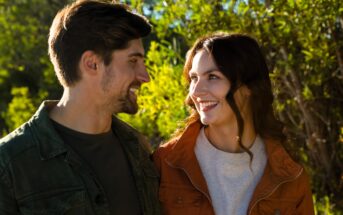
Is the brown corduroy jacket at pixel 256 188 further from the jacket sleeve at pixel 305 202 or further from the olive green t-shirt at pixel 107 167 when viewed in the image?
the olive green t-shirt at pixel 107 167

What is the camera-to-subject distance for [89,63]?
2629 mm

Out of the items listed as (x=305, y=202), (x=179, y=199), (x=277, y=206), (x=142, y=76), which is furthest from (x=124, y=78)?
(x=305, y=202)

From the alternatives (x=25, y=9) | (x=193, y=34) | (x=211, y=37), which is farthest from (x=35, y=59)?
(x=211, y=37)

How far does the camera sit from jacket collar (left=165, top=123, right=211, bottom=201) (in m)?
2.84

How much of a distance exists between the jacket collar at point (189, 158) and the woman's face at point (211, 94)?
0.56 ft

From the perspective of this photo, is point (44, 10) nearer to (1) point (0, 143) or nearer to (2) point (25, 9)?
(2) point (25, 9)

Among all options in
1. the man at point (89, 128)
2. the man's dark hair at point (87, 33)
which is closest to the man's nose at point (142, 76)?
the man at point (89, 128)

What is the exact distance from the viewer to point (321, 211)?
14.9 feet

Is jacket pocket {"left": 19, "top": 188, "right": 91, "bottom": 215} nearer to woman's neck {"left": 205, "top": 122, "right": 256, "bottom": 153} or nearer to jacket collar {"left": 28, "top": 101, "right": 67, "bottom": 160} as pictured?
jacket collar {"left": 28, "top": 101, "right": 67, "bottom": 160}

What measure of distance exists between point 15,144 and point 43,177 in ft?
0.57

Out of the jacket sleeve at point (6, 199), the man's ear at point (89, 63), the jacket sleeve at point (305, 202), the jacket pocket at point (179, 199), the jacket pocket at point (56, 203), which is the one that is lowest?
the jacket sleeve at point (305, 202)

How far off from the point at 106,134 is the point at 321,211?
7.98 ft

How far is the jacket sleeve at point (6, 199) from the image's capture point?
2.28 m

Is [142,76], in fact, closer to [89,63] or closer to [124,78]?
[124,78]
